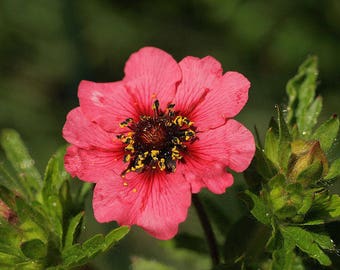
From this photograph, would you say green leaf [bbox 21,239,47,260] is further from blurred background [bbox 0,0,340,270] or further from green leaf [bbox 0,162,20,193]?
blurred background [bbox 0,0,340,270]

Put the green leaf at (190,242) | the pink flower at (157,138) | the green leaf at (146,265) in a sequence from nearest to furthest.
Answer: the pink flower at (157,138) → the green leaf at (146,265) → the green leaf at (190,242)

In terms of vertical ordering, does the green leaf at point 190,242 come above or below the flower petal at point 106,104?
below

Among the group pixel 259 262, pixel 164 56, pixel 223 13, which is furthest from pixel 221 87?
pixel 223 13

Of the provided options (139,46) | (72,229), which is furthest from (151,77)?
(139,46)

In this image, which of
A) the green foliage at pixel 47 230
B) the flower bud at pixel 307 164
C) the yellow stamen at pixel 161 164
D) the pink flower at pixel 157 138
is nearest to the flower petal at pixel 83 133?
the pink flower at pixel 157 138

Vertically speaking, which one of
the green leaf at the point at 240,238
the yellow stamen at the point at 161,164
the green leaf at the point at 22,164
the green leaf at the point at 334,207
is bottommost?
the green leaf at the point at 22,164

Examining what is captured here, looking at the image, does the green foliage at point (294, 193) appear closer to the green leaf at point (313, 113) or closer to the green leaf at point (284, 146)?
the green leaf at point (284, 146)
